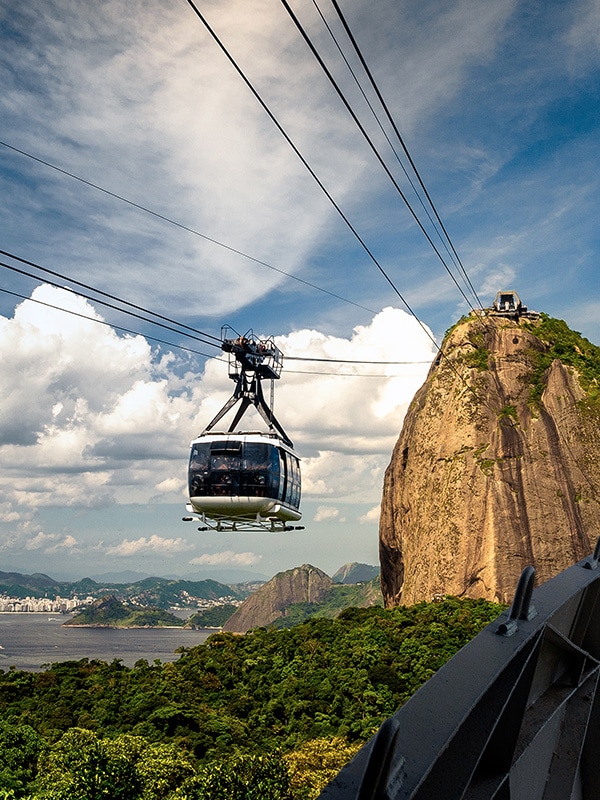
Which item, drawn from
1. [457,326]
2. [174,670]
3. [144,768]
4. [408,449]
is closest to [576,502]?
[408,449]

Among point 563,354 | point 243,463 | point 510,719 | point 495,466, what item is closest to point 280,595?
point 563,354

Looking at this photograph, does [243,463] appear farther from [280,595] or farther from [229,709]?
[280,595]

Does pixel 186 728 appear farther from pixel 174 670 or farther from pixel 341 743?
pixel 174 670

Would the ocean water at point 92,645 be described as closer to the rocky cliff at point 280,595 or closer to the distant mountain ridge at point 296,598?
the rocky cliff at point 280,595

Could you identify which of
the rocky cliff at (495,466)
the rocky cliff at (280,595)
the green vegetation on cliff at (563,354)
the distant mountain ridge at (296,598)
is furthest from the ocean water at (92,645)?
the green vegetation on cliff at (563,354)

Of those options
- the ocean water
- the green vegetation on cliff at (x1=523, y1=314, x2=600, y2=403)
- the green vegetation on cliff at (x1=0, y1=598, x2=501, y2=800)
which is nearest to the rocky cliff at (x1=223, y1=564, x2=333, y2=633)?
the ocean water
